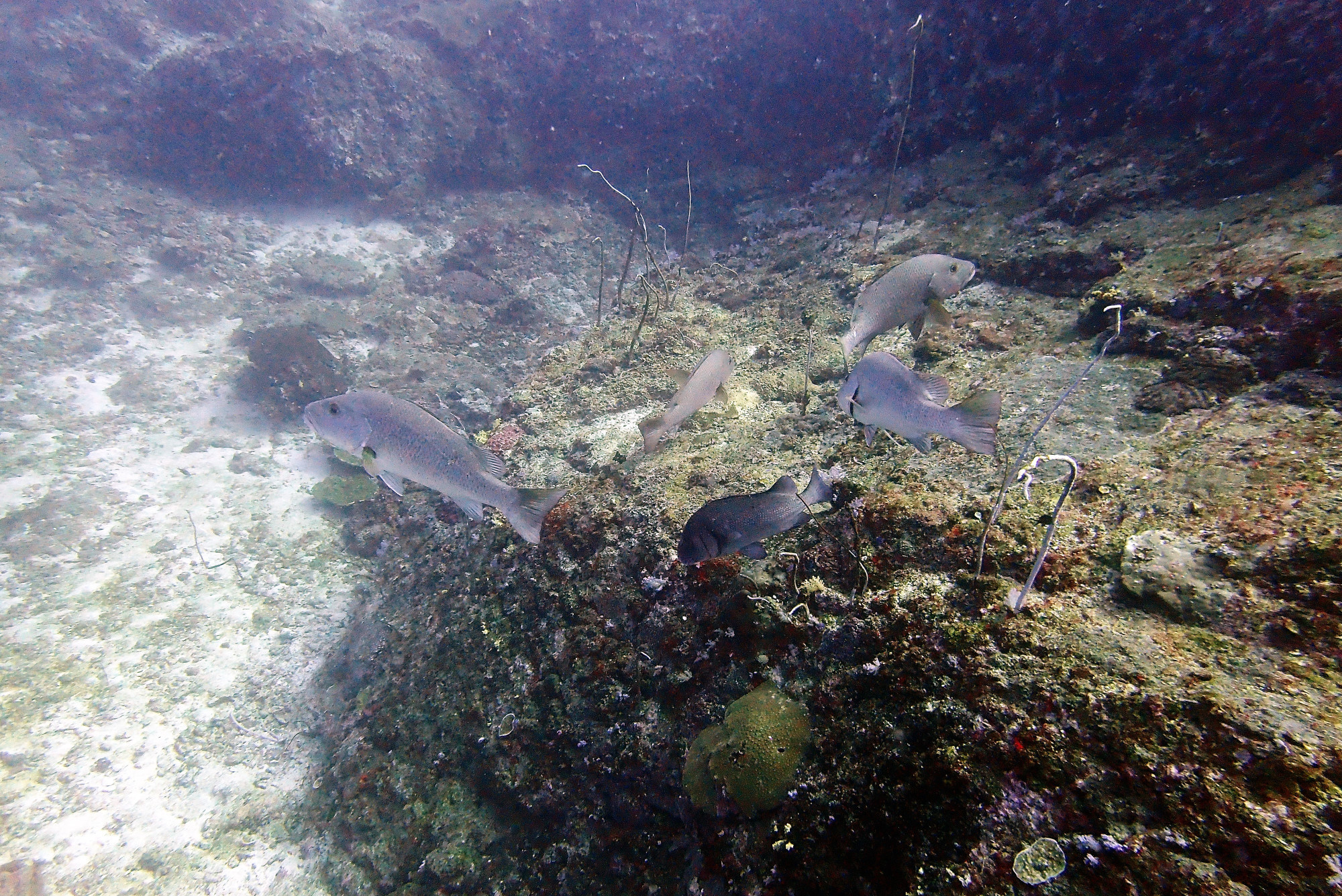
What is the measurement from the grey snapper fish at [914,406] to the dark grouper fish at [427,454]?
1638 mm

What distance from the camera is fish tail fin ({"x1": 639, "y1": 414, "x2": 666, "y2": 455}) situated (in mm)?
3252

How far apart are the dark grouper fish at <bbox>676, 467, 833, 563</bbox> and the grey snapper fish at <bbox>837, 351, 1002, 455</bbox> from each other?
49cm

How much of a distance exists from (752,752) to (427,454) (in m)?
2.16

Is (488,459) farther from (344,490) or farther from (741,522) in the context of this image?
(344,490)

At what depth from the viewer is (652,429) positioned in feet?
10.8

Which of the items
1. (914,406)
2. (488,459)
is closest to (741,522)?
(914,406)

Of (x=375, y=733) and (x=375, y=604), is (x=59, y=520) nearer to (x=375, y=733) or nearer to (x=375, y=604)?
(x=375, y=604)

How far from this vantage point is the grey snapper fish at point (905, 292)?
314 cm

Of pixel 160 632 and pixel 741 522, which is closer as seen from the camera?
pixel 741 522

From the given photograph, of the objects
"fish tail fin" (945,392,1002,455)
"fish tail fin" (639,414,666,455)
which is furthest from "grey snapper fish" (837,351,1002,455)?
"fish tail fin" (639,414,666,455)

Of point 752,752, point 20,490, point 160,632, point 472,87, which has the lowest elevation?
point 160,632

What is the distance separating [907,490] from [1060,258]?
3.90 m

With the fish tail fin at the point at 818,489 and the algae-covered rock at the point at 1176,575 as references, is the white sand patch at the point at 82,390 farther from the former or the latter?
the algae-covered rock at the point at 1176,575

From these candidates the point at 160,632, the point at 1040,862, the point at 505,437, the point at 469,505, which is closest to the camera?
the point at 1040,862
